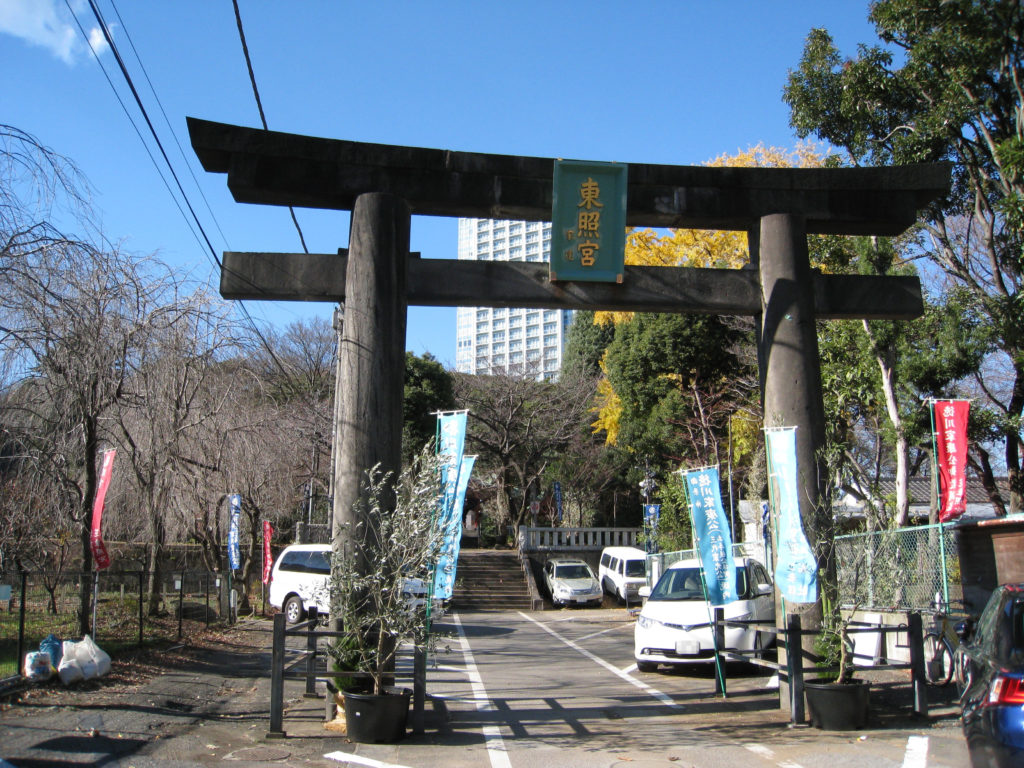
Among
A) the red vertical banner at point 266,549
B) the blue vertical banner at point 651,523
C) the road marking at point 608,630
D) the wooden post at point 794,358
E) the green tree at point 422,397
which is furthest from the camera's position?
the green tree at point 422,397

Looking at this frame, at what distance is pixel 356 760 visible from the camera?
703cm

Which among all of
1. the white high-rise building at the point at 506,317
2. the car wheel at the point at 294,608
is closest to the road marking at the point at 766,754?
the car wheel at the point at 294,608

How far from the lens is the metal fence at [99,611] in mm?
11344

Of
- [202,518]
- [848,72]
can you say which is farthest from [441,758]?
[848,72]

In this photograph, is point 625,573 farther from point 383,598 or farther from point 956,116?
point 383,598

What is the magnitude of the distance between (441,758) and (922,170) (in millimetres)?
8930

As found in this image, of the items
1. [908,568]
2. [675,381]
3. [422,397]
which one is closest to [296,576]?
[908,568]

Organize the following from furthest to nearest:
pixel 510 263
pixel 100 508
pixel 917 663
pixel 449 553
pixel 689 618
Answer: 1. pixel 689 618
2. pixel 100 508
3. pixel 510 263
4. pixel 917 663
5. pixel 449 553

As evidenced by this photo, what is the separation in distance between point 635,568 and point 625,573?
1.40 ft

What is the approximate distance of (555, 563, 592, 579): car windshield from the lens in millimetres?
28953

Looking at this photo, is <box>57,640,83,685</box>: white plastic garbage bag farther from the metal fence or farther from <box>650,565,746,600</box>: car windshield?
<box>650,565,746,600</box>: car windshield

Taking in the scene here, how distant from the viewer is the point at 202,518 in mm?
17656

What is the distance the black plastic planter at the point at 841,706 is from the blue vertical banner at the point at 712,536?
224 centimetres

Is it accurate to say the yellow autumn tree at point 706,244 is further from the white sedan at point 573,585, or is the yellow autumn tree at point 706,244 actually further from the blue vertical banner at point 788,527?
the blue vertical banner at point 788,527
